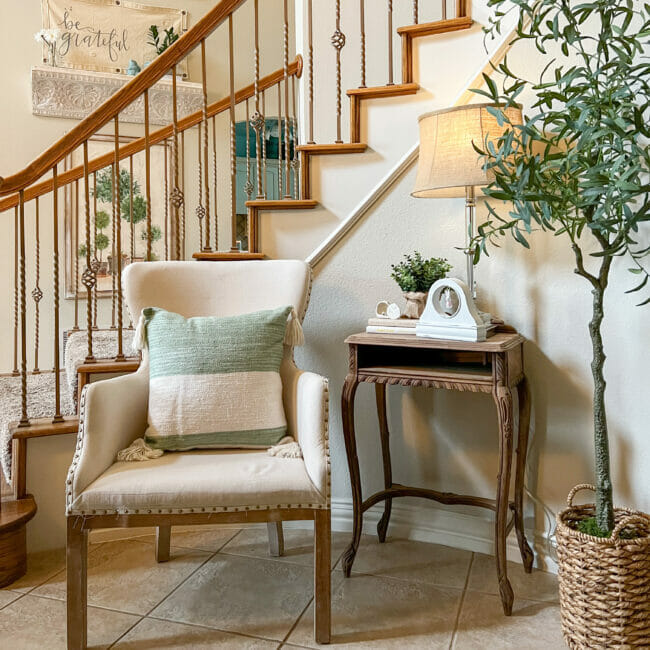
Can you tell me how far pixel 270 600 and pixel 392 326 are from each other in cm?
95

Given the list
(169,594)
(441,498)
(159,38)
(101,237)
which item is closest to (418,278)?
(441,498)

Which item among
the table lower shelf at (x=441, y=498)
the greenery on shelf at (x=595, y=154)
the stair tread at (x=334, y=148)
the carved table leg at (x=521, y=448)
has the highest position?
the stair tread at (x=334, y=148)

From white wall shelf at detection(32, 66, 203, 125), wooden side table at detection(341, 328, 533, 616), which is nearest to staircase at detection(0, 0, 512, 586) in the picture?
white wall shelf at detection(32, 66, 203, 125)

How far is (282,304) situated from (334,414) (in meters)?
0.56

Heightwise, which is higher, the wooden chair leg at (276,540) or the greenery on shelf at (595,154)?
the greenery on shelf at (595,154)

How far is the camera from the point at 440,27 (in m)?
2.29

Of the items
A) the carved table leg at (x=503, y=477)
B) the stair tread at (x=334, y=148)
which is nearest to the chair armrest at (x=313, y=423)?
the carved table leg at (x=503, y=477)

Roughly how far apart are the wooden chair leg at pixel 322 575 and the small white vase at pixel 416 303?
0.76 meters

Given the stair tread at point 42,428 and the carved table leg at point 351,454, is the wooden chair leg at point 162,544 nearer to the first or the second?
the stair tread at point 42,428

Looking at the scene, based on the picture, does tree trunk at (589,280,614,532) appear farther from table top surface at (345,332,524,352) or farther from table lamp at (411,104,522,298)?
table lamp at (411,104,522,298)

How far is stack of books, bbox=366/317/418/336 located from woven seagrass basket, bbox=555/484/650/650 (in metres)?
0.76

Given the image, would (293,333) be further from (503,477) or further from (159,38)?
(159,38)

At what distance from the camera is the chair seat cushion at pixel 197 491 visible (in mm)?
1544

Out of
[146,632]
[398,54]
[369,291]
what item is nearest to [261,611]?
[146,632]
